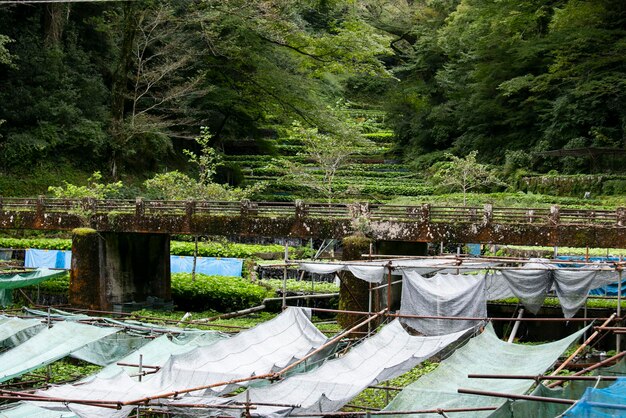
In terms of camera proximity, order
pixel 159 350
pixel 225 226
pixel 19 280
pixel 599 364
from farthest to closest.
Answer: pixel 225 226, pixel 19 280, pixel 159 350, pixel 599 364

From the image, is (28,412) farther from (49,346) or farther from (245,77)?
(245,77)

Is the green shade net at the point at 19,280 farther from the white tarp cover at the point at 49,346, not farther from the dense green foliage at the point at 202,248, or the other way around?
the dense green foliage at the point at 202,248

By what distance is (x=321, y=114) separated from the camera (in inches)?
1773

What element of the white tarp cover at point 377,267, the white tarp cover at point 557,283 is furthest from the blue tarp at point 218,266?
the white tarp cover at point 557,283

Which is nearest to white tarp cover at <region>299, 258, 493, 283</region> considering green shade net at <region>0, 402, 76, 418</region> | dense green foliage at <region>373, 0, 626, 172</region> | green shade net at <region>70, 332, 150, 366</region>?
green shade net at <region>70, 332, 150, 366</region>

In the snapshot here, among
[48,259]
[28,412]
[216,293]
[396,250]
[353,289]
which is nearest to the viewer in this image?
[28,412]

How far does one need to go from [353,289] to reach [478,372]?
976cm

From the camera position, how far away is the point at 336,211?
26484 millimetres

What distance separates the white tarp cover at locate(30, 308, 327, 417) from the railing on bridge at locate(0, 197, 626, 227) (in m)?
7.46

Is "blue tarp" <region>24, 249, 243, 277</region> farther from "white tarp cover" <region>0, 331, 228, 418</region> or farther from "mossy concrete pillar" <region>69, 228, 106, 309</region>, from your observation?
"white tarp cover" <region>0, 331, 228, 418</region>

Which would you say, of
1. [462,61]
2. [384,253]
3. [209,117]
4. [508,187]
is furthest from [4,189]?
[462,61]

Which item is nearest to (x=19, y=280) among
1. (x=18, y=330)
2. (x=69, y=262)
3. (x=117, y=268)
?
(x=117, y=268)

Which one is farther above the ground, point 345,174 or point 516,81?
point 516,81

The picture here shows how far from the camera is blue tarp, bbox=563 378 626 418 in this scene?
991 cm
